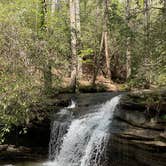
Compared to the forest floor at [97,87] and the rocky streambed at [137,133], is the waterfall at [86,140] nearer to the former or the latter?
the rocky streambed at [137,133]

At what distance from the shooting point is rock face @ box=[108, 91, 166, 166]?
8.69 m

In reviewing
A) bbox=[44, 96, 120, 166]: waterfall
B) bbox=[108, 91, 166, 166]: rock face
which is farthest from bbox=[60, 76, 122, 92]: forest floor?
bbox=[108, 91, 166, 166]: rock face

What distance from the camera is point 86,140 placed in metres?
11.0

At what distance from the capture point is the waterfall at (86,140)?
34.2 ft

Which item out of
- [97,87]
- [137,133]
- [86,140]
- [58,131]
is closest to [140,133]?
[137,133]

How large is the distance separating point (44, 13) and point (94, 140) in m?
6.85

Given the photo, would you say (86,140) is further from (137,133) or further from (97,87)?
(97,87)

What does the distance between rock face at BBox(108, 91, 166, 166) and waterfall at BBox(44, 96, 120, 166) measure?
20.2 inches

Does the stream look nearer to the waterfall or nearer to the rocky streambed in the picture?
the waterfall

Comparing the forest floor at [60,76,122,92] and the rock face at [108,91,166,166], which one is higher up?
the forest floor at [60,76,122,92]

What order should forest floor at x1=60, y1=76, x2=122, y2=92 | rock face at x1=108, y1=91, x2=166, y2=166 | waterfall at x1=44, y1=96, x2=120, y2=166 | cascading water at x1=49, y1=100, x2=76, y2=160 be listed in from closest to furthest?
1. rock face at x1=108, y1=91, x2=166, y2=166
2. waterfall at x1=44, y1=96, x2=120, y2=166
3. cascading water at x1=49, y1=100, x2=76, y2=160
4. forest floor at x1=60, y1=76, x2=122, y2=92

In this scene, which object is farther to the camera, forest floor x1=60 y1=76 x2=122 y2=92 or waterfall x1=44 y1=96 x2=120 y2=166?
forest floor x1=60 y1=76 x2=122 y2=92

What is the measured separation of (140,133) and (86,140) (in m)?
2.43

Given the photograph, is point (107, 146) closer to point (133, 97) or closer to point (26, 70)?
point (133, 97)
